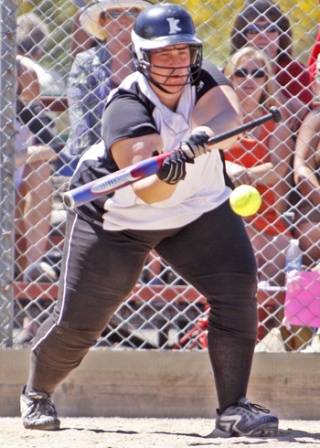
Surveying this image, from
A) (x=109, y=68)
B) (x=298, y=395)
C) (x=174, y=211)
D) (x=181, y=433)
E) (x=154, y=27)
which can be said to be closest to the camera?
(x=154, y=27)

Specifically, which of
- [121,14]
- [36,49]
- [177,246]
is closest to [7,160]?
[36,49]

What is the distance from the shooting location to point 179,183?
11.4 feet

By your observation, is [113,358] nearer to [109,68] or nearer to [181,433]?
[181,433]

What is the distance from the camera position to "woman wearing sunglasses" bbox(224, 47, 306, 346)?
15.5 ft

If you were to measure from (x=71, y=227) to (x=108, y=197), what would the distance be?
261 millimetres

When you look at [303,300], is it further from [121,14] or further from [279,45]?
[121,14]

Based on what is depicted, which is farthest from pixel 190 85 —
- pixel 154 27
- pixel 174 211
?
pixel 174 211

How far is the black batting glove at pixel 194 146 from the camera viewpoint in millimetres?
3055

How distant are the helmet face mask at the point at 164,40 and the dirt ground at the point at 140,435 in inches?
57.3

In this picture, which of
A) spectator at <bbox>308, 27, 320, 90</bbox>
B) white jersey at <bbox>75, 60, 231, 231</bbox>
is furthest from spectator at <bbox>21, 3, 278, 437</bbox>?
spectator at <bbox>308, 27, 320, 90</bbox>

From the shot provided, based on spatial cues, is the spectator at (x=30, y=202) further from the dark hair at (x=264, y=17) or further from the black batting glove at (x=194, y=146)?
the black batting glove at (x=194, y=146)

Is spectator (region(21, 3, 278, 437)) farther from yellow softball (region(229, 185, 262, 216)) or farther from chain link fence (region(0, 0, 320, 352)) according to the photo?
chain link fence (region(0, 0, 320, 352))

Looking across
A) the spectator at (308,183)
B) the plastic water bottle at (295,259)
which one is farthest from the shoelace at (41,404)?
the spectator at (308,183)

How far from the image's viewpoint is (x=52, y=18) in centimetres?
491
